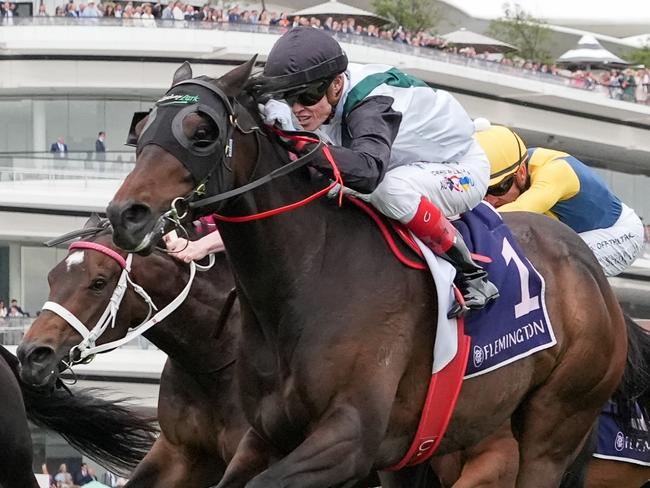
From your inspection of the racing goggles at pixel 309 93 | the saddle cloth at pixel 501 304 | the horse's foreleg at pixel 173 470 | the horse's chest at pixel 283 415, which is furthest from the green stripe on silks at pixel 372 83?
the horse's foreleg at pixel 173 470

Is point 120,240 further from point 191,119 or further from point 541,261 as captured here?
point 541,261

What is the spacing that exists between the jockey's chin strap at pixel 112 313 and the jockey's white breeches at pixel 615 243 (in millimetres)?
1982

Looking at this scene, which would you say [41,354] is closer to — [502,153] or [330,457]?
[330,457]

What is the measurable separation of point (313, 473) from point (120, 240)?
97 cm

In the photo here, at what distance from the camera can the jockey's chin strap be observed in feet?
21.5

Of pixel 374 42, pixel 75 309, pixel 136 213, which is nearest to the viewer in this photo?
pixel 136 213

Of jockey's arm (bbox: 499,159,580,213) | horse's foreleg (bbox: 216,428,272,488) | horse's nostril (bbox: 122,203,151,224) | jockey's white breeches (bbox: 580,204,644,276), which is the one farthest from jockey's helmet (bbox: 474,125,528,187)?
horse's nostril (bbox: 122,203,151,224)

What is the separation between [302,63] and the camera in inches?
202

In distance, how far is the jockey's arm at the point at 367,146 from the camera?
16.5ft

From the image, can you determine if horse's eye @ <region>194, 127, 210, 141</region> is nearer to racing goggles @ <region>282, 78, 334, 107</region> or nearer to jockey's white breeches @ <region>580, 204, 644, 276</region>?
racing goggles @ <region>282, 78, 334, 107</region>

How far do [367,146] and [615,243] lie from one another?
9.63 feet

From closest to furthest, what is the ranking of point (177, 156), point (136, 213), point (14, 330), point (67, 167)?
point (136, 213) < point (177, 156) < point (14, 330) < point (67, 167)

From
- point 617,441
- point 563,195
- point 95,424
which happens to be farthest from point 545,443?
point 95,424

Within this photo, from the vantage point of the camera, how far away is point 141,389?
23.6 m
